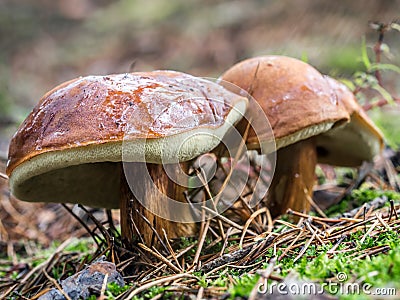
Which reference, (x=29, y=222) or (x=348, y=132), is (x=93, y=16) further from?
(x=348, y=132)

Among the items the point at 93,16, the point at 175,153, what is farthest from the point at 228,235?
the point at 93,16

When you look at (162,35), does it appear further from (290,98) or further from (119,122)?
(119,122)

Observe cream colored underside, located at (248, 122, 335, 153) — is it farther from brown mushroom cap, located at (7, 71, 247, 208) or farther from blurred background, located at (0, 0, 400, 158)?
blurred background, located at (0, 0, 400, 158)

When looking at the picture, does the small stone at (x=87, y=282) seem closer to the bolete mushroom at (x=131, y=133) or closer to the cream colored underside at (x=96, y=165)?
the bolete mushroom at (x=131, y=133)

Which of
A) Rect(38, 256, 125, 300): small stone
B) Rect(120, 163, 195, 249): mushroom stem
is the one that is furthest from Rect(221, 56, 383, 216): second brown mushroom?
Rect(38, 256, 125, 300): small stone

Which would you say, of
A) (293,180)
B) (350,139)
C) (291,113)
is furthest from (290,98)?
(350,139)

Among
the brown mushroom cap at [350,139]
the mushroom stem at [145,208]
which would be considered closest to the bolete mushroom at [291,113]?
the brown mushroom cap at [350,139]
